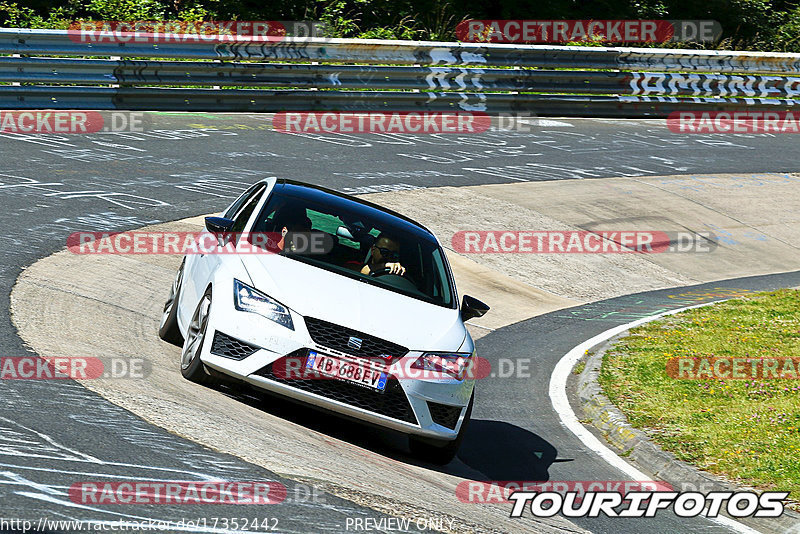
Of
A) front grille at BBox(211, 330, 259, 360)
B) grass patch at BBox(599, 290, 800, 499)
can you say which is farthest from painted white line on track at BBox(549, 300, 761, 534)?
front grille at BBox(211, 330, 259, 360)

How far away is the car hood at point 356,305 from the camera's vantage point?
7.19 meters

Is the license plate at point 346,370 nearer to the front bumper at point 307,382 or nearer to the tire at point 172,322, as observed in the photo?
the front bumper at point 307,382

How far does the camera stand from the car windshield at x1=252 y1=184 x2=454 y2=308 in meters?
8.11

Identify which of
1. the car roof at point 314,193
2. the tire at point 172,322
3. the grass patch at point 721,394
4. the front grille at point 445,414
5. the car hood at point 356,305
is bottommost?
the grass patch at point 721,394

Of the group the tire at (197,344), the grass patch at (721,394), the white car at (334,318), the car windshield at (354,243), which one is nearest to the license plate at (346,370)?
the white car at (334,318)

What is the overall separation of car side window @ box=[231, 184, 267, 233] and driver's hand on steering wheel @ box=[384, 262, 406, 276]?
46.2 inches

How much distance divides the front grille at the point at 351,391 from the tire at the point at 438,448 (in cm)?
45

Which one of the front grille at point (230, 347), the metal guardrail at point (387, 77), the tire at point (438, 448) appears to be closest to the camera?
the front grille at point (230, 347)

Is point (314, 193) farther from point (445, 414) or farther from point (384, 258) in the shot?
point (445, 414)

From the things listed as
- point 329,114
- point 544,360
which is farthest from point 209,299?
point 329,114

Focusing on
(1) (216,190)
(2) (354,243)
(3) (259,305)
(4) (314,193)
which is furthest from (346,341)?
(1) (216,190)

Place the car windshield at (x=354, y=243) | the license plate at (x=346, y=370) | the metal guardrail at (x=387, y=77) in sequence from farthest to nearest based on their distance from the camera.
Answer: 1. the metal guardrail at (x=387, y=77)
2. the car windshield at (x=354, y=243)
3. the license plate at (x=346, y=370)

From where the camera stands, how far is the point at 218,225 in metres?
8.20

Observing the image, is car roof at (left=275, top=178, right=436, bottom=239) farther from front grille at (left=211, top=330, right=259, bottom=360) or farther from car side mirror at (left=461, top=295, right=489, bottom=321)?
front grille at (left=211, top=330, right=259, bottom=360)
